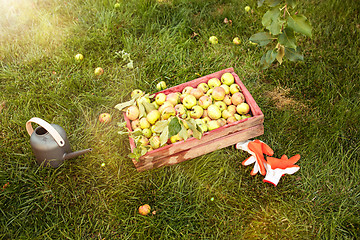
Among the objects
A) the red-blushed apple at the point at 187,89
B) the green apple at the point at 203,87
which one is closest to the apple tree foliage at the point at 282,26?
the green apple at the point at 203,87

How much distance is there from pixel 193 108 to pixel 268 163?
83 centimetres

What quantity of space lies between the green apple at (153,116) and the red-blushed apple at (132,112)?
0.12 meters

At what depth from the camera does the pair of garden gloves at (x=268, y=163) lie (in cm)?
242

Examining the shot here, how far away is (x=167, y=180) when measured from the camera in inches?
100

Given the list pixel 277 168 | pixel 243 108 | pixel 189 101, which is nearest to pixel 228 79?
pixel 243 108

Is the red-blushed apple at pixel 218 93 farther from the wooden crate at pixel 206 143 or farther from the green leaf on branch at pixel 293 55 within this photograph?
the green leaf on branch at pixel 293 55

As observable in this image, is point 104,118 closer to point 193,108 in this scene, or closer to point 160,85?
point 160,85

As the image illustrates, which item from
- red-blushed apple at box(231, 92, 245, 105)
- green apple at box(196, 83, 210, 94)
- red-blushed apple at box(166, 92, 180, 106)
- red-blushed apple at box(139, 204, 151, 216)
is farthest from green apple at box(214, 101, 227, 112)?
red-blushed apple at box(139, 204, 151, 216)

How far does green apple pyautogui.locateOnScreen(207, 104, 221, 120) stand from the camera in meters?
2.52

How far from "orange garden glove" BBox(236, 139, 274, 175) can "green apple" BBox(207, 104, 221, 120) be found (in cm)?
39

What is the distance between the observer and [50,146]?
7.61ft

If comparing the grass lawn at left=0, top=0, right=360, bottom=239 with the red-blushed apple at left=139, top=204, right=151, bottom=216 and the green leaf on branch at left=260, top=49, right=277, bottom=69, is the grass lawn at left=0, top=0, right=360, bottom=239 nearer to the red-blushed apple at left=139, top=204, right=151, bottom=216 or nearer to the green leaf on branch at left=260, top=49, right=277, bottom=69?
the red-blushed apple at left=139, top=204, right=151, bottom=216

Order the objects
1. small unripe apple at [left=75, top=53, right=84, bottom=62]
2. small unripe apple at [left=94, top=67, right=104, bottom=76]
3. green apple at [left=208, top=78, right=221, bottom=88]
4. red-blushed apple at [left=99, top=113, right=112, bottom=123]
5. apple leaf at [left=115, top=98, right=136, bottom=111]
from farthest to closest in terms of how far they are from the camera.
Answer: small unripe apple at [left=75, top=53, right=84, bottom=62] → small unripe apple at [left=94, top=67, right=104, bottom=76] → red-blushed apple at [left=99, top=113, right=112, bottom=123] → green apple at [left=208, top=78, right=221, bottom=88] → apple leaf at [left=115, top=98, right=136, bottom=111]

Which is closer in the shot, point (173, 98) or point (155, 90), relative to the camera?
point (173, 98)
